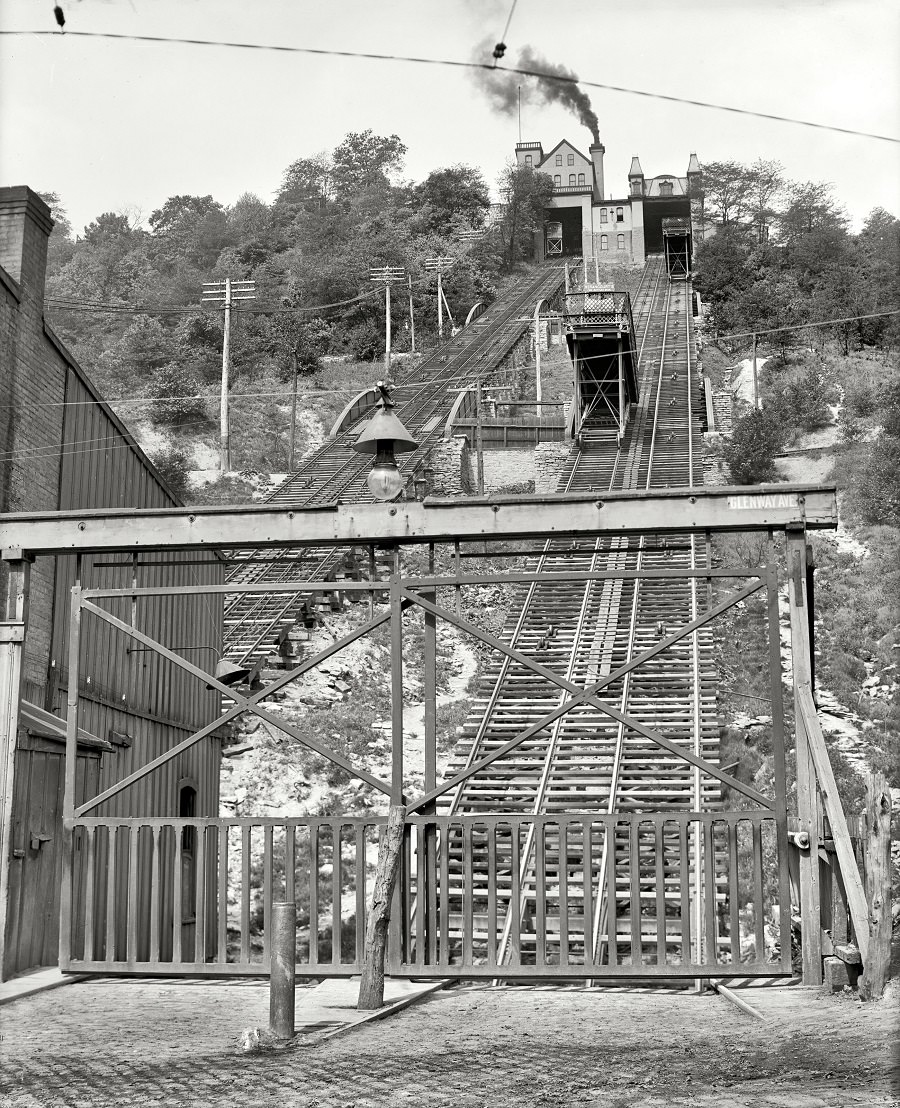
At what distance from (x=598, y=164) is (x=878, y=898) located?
123224 mm

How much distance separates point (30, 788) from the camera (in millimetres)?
10617

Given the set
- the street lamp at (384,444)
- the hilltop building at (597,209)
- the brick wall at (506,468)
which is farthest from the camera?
the hilltop building at (597,209)

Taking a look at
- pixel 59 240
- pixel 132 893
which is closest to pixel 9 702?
pixel 132 893

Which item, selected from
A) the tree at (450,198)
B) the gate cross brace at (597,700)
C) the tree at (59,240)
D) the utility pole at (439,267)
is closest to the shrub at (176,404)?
the utility pole at (439,267)

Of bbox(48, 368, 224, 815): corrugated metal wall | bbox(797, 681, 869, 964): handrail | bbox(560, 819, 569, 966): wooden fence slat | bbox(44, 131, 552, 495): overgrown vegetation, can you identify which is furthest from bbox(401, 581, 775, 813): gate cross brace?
bbox(44, 131, 552, 495): overgrown vegetation

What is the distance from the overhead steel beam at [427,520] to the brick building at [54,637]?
0.83m

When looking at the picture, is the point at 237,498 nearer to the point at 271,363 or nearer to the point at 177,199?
the point at 271,363

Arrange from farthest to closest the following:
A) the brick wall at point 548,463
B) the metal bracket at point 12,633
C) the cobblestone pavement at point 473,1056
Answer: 1. the brick wall at point 548,463
2. the metal bracket at point 12,633
3. the cobblestone pavement at point 473,1056

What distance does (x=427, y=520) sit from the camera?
984cm

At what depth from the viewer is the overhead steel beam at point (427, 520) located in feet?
31.3

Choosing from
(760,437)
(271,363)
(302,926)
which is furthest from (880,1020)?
(271,363)

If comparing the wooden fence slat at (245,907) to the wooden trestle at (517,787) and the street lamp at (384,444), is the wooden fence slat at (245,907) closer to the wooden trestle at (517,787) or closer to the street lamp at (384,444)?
the wooden trestle at (517,787)

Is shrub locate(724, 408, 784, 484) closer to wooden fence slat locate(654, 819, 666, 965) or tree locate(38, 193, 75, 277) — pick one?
wooden fence slat locate(654, 819, 666, 965)

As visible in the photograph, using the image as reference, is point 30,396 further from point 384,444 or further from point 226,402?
point 226,402
